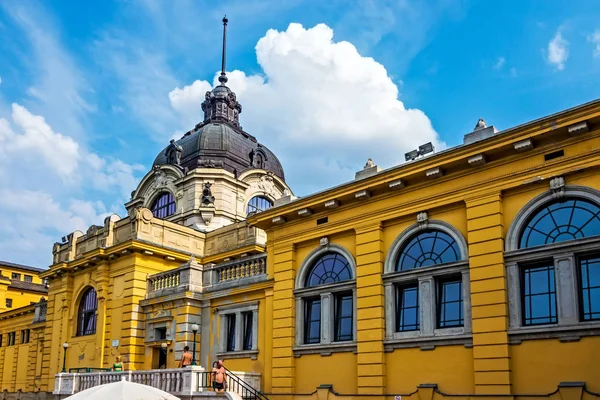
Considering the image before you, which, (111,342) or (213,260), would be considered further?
(213,260)

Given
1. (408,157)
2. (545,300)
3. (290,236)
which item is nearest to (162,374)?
(290,236)

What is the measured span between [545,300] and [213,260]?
20663 millimetres

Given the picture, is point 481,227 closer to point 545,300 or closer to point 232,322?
point 545,300

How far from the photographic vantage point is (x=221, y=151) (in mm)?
44312

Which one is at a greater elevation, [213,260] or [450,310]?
[213,260]

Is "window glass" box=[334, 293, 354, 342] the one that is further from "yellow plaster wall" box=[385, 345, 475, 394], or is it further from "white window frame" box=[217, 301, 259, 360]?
"white window frame" box=[217, 301, 259, 360]

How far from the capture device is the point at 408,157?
2058 cm

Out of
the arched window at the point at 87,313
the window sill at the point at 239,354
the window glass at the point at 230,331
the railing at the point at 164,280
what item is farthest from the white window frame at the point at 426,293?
the arched window at the point at 87,313

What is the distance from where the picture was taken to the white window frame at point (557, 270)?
15.9 meters

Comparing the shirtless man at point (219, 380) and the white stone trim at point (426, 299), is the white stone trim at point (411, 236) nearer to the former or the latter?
the white stone trim at point (426, 299)

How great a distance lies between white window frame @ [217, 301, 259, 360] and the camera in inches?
949

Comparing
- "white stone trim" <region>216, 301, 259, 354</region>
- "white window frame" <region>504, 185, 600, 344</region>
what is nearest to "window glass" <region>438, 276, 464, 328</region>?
"white window frame" <region>504, 185, 600, 344</region>

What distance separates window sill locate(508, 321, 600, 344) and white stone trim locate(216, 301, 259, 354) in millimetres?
10292

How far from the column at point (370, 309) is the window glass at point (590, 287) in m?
6.00
